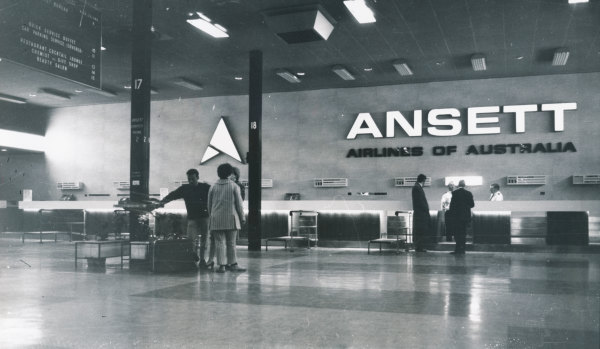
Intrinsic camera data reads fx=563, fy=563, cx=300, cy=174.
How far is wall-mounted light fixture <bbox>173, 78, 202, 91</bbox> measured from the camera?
15.2 meters

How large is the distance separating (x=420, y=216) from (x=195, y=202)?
553 cm

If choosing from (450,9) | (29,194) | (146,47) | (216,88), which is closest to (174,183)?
(216,88)

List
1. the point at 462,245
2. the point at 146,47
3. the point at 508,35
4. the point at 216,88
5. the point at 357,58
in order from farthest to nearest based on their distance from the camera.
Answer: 1. the point at 216,88
2. the point at 357,58
3. the point at 462,245
4. the point at 508,35
5. the point at 146,47

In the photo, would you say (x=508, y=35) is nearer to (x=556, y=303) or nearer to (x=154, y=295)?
(x=556, y=303)

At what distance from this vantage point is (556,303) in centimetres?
533

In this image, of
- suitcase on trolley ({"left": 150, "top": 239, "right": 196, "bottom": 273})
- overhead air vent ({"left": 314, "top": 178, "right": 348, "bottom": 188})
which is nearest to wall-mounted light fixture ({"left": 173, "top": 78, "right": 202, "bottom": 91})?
overhead air vent ({"left": 314, "top": 178, "right": 348, "bottom": 188})

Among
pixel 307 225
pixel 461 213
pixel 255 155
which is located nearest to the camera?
pixel 461 213

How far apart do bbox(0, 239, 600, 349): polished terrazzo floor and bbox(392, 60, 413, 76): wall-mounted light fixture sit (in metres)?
5.81

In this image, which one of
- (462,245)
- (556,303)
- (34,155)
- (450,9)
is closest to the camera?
(556,303)

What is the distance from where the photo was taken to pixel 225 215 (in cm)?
793

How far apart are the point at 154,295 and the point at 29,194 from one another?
14.9 meters

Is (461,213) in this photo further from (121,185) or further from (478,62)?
(121,185)

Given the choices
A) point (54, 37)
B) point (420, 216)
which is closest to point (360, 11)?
point (420, 216)

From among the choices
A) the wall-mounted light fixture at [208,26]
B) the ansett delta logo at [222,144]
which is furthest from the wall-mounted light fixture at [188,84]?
the wall-mounted light fixture at [208,26]
